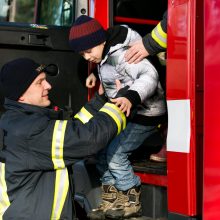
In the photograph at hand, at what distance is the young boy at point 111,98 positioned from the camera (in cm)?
304

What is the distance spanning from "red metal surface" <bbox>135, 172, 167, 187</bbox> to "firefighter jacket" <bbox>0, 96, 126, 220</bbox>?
0.45 m

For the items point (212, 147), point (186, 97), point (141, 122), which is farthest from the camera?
point (141, 122)

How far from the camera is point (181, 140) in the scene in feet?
8.03

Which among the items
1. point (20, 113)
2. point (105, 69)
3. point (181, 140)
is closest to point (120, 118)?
point (181, 140)

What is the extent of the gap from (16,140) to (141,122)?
88 cm

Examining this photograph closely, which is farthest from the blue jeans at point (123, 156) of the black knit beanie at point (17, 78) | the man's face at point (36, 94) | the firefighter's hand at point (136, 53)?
the black knit beanie at point (17, 78)

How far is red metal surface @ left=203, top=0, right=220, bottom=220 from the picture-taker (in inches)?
86.5

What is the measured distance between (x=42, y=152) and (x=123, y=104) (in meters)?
0.44

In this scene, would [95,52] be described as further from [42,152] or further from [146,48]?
[42,152]

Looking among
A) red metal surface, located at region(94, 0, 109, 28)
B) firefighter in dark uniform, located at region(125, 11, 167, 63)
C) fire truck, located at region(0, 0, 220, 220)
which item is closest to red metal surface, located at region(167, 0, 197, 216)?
fire truck, located at region(0, 0, 220, 220)

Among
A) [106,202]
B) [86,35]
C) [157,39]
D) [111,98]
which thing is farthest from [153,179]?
[86,35]

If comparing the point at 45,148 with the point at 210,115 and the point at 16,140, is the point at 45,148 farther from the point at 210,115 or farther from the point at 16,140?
the point at 210,115

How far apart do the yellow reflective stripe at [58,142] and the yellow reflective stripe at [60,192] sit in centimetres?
12

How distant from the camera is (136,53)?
3033 mm
